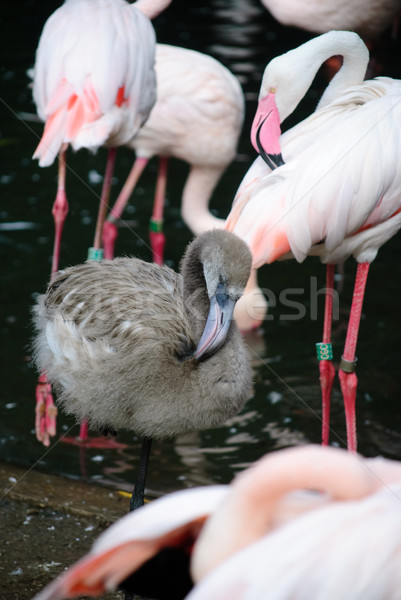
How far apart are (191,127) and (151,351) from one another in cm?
300

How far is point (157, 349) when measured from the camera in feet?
8.87

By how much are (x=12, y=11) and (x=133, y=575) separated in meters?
10.5

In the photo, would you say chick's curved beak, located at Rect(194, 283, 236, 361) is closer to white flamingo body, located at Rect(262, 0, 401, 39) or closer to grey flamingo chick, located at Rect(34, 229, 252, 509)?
grey flamingo chick, located at Rect(34, 229, 252, 509)

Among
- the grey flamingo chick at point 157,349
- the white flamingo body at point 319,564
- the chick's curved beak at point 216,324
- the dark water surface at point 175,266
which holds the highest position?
the white flamingo body at point 319,564

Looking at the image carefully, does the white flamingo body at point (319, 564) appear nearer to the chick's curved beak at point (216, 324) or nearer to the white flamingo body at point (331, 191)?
the chick's curved beak at point (216, 324)

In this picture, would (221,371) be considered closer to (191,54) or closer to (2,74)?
(191,54)

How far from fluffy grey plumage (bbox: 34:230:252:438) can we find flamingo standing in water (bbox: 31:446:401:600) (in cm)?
84

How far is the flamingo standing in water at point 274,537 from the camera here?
1.56 m

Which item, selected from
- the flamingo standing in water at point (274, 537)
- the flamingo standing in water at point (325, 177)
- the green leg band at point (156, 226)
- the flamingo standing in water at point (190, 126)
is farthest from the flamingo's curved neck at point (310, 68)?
the flamingo standing in water at point (274, 537)

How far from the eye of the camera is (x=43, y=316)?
10.4 ft

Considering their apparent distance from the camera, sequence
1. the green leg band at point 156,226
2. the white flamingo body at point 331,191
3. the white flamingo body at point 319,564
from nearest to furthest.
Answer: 1. the white flamingo body at point 319,564
2. the white flamingo body at point 331,191
3. the green leg band at point 156,226

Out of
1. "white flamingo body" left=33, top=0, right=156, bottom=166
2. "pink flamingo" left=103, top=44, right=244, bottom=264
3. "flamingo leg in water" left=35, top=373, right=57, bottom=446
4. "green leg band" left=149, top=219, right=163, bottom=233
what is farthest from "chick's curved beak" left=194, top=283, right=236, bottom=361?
"green leg band" left=149, top=219, right=163, bottom=233

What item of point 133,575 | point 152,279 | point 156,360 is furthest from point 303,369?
point 133,575

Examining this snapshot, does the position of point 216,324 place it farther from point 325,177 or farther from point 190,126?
point 190,126
